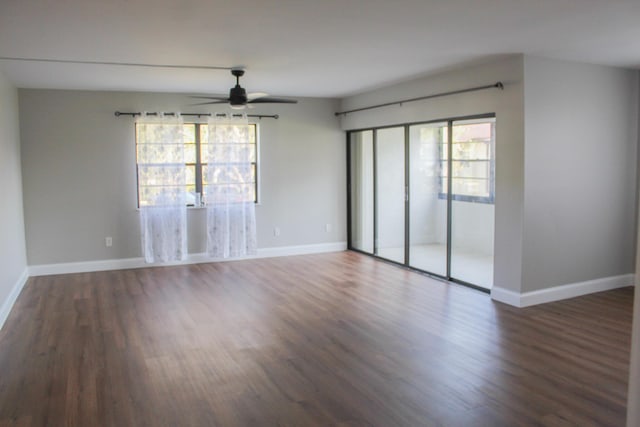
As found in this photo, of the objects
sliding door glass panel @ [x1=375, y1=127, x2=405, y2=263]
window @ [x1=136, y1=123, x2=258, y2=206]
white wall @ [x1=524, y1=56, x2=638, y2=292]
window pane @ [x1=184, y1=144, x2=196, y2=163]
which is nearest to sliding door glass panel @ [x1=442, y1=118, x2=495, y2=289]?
white wall @ [x1=524, y1=56, x2=638, y2=292]

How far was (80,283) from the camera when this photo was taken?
21.0 feet

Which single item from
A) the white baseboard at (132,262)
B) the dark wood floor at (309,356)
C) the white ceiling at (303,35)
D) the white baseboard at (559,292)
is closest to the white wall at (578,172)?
the white baseboard at (559,292)

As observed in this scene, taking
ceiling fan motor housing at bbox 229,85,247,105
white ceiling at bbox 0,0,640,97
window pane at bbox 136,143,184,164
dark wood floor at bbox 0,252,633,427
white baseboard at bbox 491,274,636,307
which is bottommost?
dark wood floor at bbox 0,252,633,427

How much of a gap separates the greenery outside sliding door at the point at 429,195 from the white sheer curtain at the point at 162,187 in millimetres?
2707

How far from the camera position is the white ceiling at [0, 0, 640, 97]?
3.33m

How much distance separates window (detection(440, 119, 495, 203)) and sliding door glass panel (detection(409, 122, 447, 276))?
0.15 meters

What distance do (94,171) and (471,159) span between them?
4913mm

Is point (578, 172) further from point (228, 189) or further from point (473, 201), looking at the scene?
point (228, 189)

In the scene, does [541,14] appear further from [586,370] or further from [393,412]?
[393,412]

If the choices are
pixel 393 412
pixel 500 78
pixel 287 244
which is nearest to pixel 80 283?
pixel 287 244

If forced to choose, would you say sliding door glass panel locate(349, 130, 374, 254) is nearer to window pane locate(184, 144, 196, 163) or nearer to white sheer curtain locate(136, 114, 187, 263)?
window pane locate(184, 144, 196, 163)

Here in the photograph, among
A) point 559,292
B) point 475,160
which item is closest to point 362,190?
point 475,160

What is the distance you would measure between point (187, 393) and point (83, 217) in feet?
14.9

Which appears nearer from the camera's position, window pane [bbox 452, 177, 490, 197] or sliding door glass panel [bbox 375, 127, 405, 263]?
window pane [bbox 452, 177, 490, 197]
